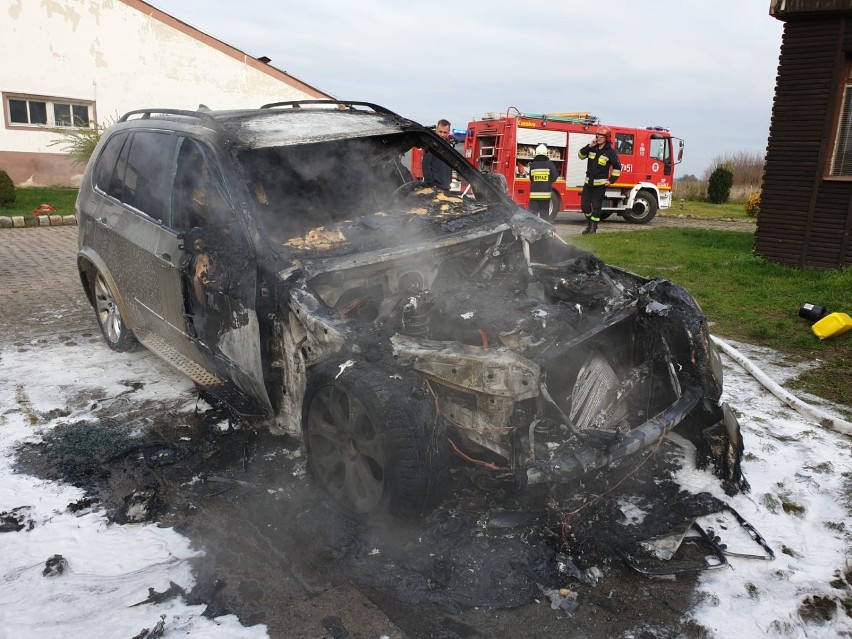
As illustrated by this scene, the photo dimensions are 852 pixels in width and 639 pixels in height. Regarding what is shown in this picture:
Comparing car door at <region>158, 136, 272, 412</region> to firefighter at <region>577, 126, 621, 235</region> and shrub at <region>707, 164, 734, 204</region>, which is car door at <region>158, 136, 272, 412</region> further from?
shrub at <region>707, 164, 734, 204</region>

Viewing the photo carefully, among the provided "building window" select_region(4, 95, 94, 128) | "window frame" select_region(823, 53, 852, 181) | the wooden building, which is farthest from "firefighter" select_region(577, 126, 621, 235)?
"building window" select_region(4, 95, 94, 128)

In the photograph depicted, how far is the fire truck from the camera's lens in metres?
16.2

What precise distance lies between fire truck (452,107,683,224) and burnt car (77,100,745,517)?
39.5ft

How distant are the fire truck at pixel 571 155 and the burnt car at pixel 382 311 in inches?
474

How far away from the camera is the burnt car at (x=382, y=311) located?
2.75 meters

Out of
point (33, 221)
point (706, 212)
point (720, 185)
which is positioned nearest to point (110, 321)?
point (33, 221)

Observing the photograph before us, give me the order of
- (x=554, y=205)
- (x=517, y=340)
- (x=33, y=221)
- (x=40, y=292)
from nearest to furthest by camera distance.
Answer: (x=517, y=340) < (x=40, y=292) < (x=33, y=221) < (x=554, y=205)

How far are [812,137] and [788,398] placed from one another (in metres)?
6.11

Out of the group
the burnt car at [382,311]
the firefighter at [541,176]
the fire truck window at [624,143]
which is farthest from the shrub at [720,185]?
the burnt car at [382,311]

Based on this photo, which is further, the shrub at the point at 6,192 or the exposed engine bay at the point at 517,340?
the shrub at the point at 6,192

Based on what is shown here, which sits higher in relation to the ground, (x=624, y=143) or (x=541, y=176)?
(x=624, y=143)

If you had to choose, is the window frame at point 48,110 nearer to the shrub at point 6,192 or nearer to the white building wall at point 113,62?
the white building wall at point 113,62

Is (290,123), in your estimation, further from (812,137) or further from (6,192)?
(6,192)

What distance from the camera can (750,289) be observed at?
789 centimetres
